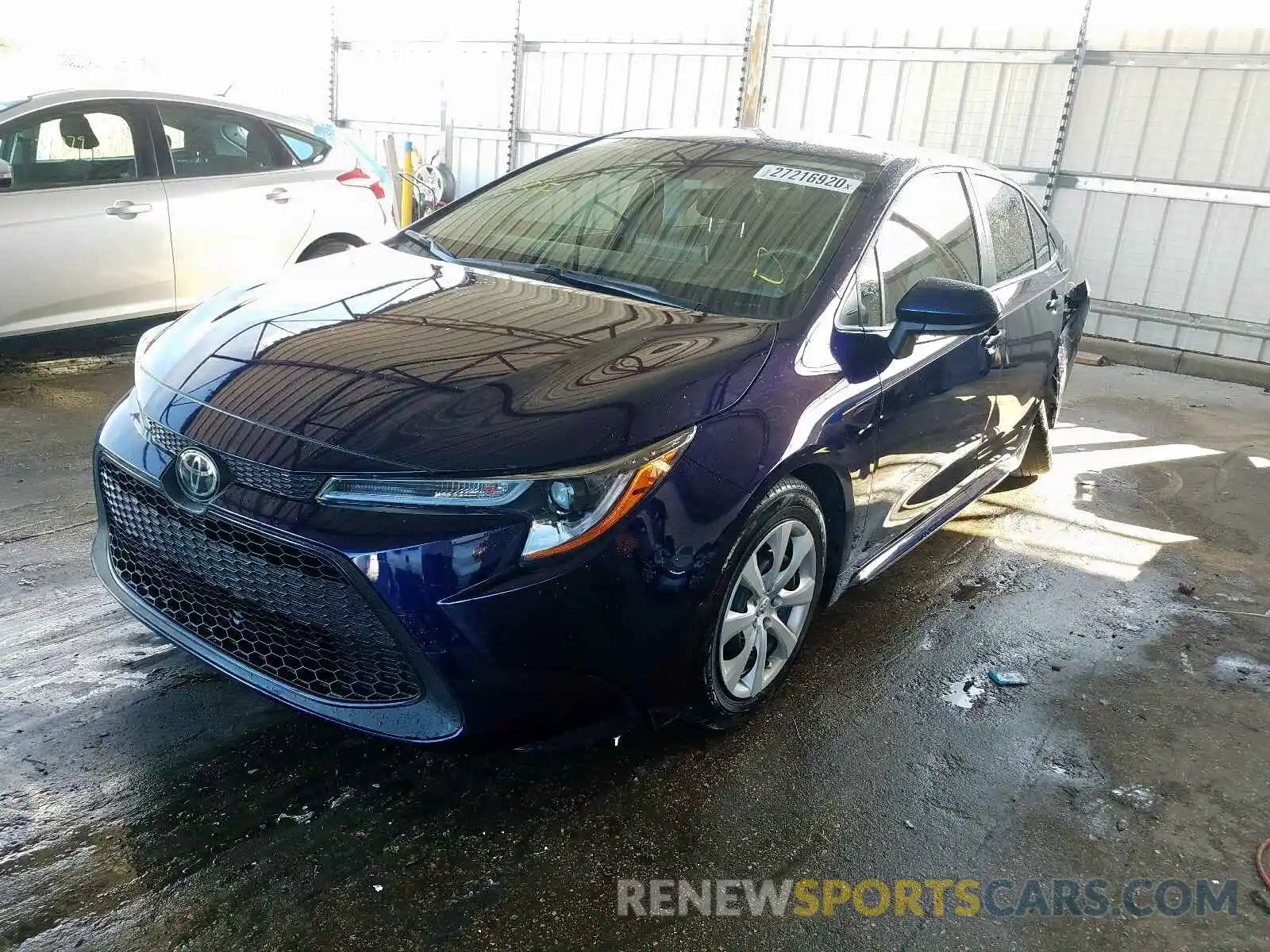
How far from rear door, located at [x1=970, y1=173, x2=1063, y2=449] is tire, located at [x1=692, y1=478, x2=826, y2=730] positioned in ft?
4.36

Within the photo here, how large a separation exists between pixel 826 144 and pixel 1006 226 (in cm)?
99

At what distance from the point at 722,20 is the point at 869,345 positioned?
8.80 metres

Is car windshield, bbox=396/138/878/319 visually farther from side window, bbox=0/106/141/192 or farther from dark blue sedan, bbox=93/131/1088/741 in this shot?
side window, bbox=0/106/141/192

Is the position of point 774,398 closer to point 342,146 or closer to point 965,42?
point 342,146

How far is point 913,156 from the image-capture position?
341cm

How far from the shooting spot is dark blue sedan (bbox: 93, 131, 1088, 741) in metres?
2.06

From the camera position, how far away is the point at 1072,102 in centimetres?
877

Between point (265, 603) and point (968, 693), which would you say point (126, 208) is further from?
point (968, 693)

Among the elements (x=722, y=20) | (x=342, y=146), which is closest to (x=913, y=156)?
(x=342, y=146)

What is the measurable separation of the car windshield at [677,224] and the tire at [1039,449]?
191cm

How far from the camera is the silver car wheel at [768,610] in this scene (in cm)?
Answer: 255

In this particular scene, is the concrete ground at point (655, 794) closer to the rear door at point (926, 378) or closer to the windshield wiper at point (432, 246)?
the rear door at point (926, 378)
